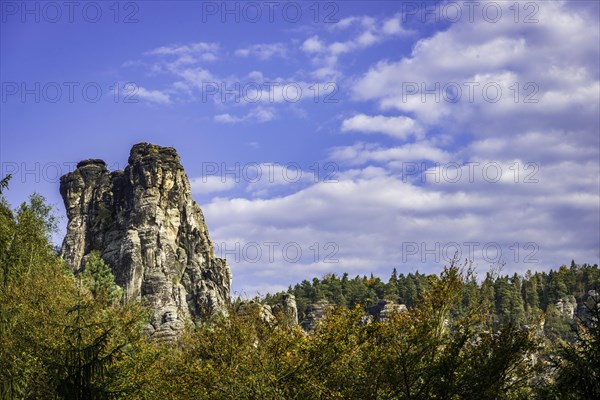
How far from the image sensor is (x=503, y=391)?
Result: 20391mm

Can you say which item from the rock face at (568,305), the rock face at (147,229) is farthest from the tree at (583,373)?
the rock face at (568,305)

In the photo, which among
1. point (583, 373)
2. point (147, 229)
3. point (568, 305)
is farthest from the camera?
point (568, 305)

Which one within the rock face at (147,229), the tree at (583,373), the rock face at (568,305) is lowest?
the tree at (583,373)

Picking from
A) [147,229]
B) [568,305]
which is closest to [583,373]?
[147,229]

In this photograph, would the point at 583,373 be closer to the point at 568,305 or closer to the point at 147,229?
the point at 147,229

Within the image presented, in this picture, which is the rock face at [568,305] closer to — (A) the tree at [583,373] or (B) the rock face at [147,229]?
(B) the rock face at [147,229]

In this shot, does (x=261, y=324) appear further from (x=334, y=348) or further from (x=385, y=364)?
(x=385, y=364)

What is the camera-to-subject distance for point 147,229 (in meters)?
116

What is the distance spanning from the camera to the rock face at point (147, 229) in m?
113

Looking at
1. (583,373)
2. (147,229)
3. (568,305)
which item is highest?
(147,229)

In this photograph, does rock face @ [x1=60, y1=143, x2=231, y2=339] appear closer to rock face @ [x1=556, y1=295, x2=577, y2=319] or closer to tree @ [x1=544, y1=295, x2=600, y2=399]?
rock face @ [x1=556, y1=295, x2=577, y2=319]

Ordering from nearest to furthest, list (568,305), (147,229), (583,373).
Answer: (583,373) < (147,229) < (568,305)

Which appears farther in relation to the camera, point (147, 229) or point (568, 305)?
point (568, 305)

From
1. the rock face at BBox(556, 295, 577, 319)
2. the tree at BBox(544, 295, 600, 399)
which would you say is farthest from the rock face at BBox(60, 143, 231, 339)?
the tree at BBox(544, 295, 600, 399)
